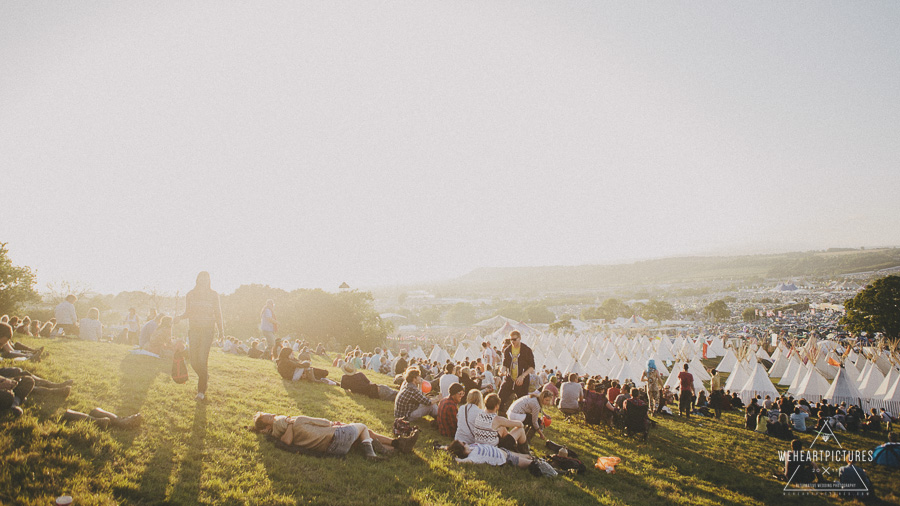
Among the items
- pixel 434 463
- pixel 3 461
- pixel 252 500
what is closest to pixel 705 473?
pixel 434 463

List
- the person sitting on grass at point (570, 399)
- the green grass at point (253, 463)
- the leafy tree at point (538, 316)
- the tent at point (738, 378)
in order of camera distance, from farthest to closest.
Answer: the leafy tree at point (538, 316) < the tent at point (738, 378) < the person sitting on grass at point (570, 399) < the green grass at point (253, 463)

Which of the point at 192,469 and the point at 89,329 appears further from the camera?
the point at 89,329

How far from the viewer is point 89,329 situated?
39.8 feet

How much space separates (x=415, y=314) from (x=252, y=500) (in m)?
135

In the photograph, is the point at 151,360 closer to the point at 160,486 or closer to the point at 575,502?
the point at 160,486

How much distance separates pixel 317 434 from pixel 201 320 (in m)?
2.95

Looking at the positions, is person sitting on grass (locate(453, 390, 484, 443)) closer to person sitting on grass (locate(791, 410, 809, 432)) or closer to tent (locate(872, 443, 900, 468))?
tent (locate(872, 443, 900, 468))

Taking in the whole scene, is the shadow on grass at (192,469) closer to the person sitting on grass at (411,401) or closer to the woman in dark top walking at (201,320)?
the woman in dark top walking at (201,320)

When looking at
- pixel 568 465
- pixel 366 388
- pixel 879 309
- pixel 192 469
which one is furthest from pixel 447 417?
pixel 879 309

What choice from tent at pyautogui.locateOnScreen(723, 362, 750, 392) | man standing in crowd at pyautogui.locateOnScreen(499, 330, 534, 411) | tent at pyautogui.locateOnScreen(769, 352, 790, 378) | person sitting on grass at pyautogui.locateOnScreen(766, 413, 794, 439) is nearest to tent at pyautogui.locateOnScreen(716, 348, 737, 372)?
tent at pyautogui.locateOnScreen(769, 352, 790, 378)

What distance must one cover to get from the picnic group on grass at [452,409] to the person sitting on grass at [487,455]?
0.6 inches

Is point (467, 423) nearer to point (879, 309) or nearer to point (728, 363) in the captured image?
point (728, 363)

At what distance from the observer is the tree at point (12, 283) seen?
2455cm

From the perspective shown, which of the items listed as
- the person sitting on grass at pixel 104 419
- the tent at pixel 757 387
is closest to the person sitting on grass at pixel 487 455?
the person sitting on grass at pixel 104 419
